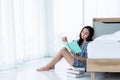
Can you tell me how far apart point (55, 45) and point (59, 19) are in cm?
48

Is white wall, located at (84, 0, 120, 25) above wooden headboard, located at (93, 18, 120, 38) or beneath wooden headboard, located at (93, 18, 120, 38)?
above

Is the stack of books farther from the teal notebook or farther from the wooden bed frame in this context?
the wooden bed frame

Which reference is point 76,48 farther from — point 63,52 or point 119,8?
point 119,8

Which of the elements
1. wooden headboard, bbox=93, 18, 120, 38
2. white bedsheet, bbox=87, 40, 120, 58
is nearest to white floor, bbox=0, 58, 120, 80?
white bedsheet, bbox=87, 40, 120, 58

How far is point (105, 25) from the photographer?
13.8 feet

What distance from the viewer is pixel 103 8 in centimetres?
484

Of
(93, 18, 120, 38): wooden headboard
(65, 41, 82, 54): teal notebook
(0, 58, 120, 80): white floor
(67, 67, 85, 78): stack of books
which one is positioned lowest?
(0, 58, 120, 80): white floor

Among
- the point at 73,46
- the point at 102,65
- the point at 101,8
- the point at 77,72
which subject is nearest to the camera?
the point at 102,65

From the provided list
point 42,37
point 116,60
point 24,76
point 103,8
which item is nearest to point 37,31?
point 42,37

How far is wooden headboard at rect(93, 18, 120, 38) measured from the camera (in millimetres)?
4078

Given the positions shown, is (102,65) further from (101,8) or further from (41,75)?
(101,8)

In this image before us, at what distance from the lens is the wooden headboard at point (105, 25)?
4078 mm

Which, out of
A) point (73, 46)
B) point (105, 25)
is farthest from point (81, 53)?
point (105, 25)

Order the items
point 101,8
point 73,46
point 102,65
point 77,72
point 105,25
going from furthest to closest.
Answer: point 101,8
point 105,25
point 77,72
point 73,46
point 102,65
